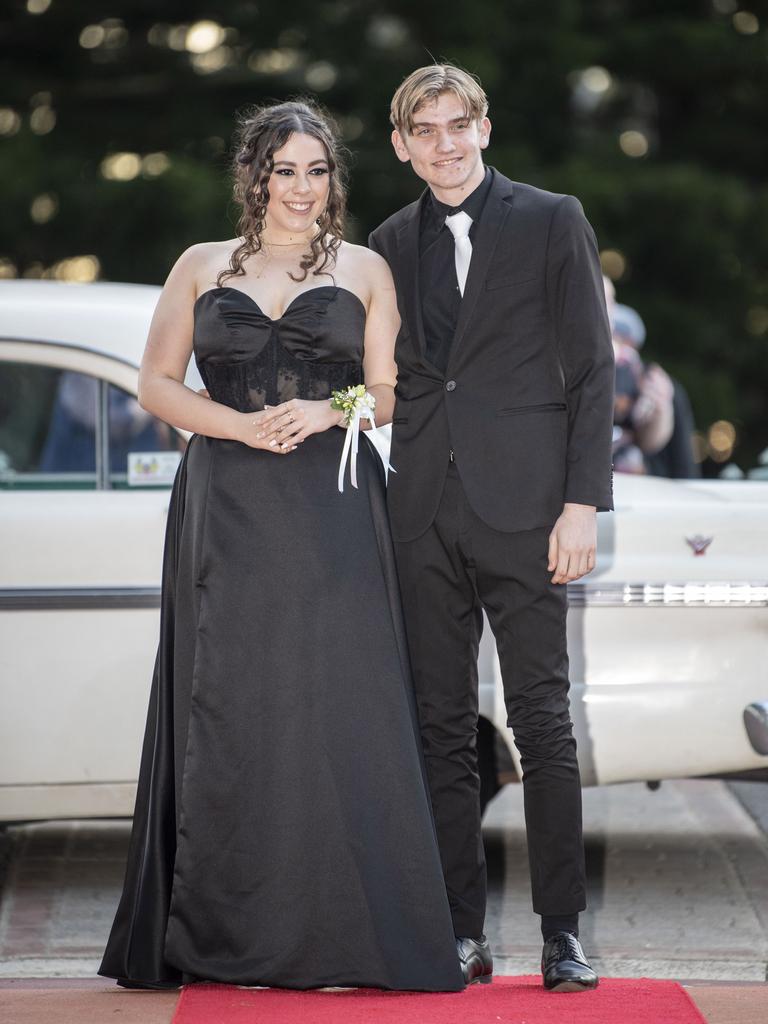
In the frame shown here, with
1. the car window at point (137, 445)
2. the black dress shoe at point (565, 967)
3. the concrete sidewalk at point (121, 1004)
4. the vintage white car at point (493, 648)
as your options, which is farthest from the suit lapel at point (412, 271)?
the concrete sidewalk at point (121, 1004)

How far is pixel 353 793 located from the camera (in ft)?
11.7

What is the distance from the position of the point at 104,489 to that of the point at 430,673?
139 cm

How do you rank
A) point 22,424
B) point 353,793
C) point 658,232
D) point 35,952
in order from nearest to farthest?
point 353,793 → point 35,952 → point 22,424 → point 658,232

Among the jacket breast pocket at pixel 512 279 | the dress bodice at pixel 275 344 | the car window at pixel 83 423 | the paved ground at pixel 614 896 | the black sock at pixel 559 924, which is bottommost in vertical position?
the paved ground at pixel 614 896

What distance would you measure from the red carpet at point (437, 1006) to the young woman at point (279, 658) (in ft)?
0.15

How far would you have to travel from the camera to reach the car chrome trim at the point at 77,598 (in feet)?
14.9

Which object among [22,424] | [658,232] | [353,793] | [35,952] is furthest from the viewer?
[658,232]

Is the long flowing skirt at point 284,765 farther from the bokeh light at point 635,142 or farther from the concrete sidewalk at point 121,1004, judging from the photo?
the bokeh light at point 635,142

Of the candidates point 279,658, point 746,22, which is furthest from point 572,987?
point 746,22

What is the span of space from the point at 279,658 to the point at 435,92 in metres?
1.32

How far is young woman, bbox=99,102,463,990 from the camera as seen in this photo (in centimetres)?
353

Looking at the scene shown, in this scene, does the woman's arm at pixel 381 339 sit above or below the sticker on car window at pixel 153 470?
above

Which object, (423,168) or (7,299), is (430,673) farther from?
→ (7,299)

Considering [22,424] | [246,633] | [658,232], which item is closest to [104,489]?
[22,424]
